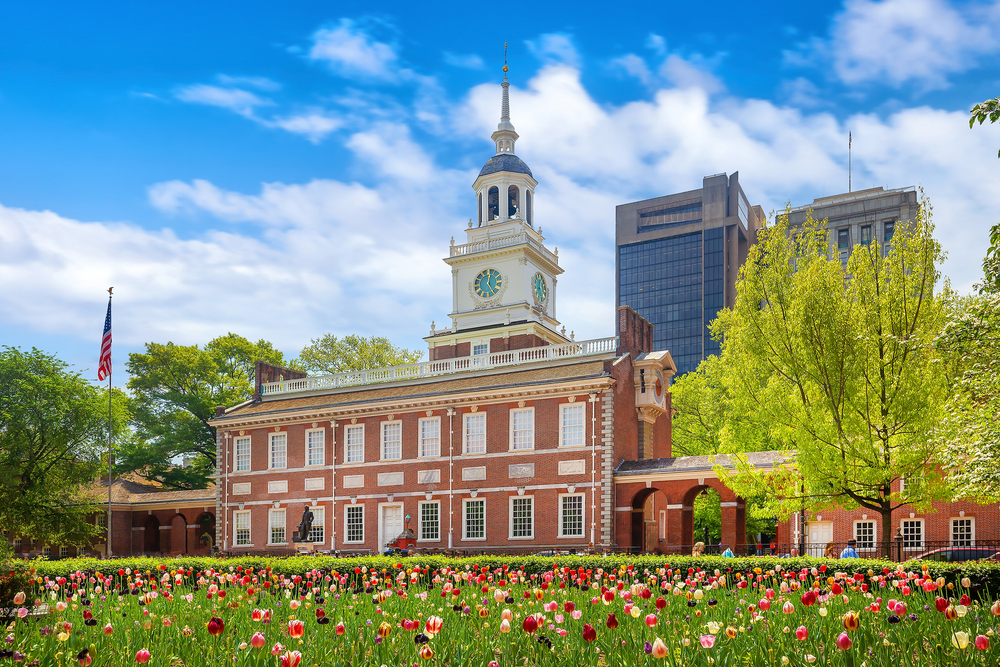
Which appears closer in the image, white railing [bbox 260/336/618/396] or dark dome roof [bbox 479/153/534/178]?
white railing [bbox 260/336/618/396]

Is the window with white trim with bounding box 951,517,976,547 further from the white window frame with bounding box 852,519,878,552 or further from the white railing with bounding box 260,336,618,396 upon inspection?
the white railing with bounding box 260,336,618,396

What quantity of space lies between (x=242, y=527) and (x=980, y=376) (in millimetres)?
38572

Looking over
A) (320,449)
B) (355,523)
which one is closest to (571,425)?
(355,523)

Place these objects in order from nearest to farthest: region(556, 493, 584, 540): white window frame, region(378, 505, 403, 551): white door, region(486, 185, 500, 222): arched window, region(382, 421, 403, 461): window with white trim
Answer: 1. region(556, 493, 584, 540): white window frame
2. region(378, 505, 403, 551): white door
3. region(382, 421, 403, 461): window with white trim
4. region(486, 185, 500, 222): arched window

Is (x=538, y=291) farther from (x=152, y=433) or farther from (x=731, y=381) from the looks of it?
(x=731, y=381)

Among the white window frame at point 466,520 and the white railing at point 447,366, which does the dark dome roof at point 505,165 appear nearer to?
the white railing at point 447,366

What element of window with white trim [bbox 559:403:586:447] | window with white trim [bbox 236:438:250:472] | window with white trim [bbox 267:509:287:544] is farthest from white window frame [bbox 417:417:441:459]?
window with white trim [bbox 236:438:250:472]

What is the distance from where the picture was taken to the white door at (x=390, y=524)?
43516 millimetres

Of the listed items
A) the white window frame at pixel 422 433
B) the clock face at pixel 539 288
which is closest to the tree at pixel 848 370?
the white window frame at pixel 422 433

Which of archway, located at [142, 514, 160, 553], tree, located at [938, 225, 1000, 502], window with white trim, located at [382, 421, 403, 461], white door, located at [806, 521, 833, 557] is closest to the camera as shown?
tree, located at [938, 225, 1000, 502]

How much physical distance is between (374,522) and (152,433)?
75.1 feet

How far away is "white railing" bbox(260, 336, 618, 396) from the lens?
44.0 m

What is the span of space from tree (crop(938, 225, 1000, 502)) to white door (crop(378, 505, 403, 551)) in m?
28.0

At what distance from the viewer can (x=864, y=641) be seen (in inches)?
287
